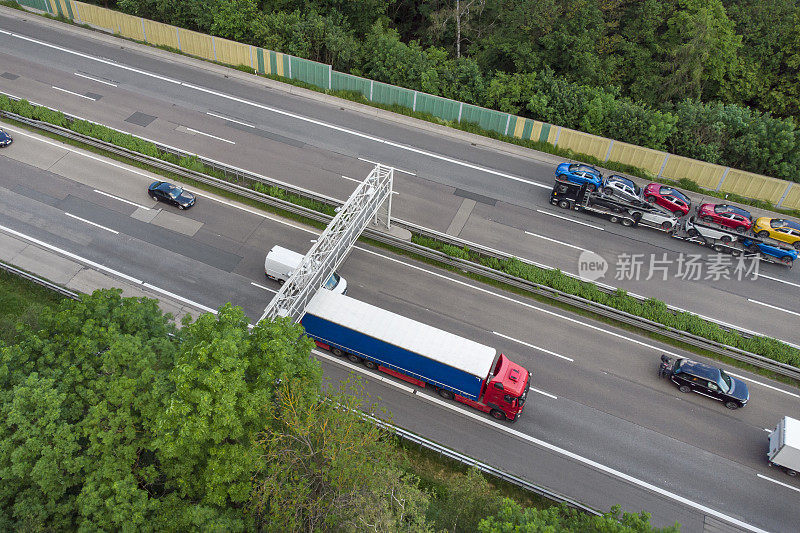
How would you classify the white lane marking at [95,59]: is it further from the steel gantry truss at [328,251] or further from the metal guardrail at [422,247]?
the steel gantry truss at [328,251]

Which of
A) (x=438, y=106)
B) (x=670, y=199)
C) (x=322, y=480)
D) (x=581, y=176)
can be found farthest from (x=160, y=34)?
(x=322, y=480)

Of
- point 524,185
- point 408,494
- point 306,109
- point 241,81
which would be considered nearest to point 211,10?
point 241,81

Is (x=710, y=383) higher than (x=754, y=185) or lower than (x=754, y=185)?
Answer: lower

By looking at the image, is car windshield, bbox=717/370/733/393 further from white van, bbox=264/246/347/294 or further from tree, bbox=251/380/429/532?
white van, bbox=264/246/347/294

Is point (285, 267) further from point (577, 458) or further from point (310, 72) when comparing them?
point (310, 72)

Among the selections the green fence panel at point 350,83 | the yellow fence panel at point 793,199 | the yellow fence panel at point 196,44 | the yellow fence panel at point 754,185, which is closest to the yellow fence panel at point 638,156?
the yellow fence panel at point 754,185
